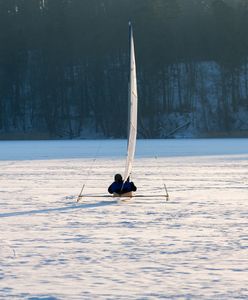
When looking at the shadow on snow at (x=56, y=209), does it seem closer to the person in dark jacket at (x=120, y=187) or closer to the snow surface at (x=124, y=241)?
the snow surface at (x=124, y=241)

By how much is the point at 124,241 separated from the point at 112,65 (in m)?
61.0

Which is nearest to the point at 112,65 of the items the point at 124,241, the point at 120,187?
the point at 120,187

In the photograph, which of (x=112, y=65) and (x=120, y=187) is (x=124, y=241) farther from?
(x=112, y=65)

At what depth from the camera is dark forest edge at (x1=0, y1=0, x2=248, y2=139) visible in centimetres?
6500

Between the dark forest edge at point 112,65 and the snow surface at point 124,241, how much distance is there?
158 ft

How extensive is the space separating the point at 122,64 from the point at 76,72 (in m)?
4.33

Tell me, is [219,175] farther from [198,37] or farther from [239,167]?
[198,37]

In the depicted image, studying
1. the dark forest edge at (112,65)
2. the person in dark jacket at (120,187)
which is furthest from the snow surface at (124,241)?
the dark forest edge at (112,65)

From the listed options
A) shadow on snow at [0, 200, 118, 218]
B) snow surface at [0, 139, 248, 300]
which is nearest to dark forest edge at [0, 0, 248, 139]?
snow surface at [0, 139, 248, 300]

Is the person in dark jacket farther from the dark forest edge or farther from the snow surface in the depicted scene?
the dark forest edge

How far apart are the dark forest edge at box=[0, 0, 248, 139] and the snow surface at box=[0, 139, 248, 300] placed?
48.1m

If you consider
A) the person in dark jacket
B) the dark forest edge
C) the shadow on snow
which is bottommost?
the shadow on snow

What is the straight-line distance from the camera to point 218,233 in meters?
9.44

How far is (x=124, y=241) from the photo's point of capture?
29.2 feet
